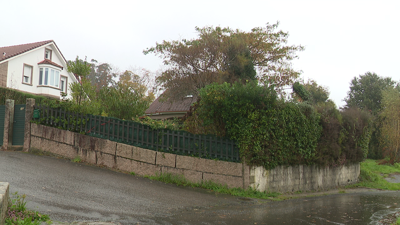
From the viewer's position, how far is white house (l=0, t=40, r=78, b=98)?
28.1 m

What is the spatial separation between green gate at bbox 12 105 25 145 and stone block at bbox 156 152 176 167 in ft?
22.1

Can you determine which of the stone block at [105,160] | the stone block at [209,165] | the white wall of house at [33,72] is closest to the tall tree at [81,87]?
the stone block at [105,160]

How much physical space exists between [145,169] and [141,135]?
133cm

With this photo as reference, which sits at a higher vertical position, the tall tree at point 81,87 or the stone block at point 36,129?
the tall tree at point 81,87

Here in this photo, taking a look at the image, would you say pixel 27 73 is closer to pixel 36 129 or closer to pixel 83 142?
pixel 36 129

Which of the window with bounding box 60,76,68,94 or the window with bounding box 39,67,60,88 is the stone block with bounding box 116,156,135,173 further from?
the window with bounding box 60,76,68,94

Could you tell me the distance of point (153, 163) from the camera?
1209 centimetres

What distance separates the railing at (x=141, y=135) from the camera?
1168cm

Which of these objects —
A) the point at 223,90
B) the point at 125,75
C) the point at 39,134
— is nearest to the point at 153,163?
the point at 223,90

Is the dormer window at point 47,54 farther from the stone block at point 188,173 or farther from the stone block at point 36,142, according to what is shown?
the stone block at point 188,173

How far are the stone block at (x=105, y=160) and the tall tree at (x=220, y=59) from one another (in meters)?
6.79

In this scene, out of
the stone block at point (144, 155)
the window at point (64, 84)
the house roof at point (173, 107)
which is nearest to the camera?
the stone block at point (144, 155)

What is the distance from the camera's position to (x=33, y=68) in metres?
30.7

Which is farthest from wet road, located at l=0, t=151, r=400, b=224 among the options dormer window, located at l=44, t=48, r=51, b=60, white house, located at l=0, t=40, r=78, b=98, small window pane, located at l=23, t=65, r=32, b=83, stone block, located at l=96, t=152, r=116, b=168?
dormer window, located at l=44, t=48, r=51, b=60
